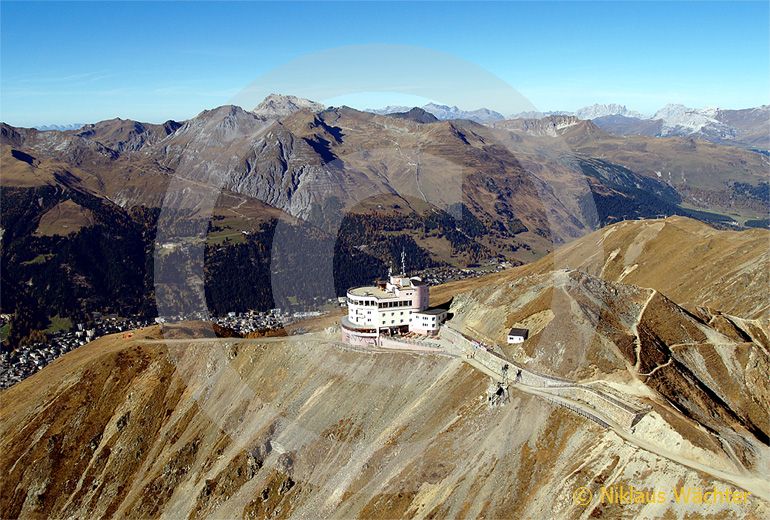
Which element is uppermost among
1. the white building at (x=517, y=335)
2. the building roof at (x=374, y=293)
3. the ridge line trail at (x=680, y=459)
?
the building roof at (x=374, y=293)

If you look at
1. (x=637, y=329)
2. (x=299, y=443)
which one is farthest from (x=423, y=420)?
(x=637, y=329)

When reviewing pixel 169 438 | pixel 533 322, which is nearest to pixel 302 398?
pixel 169 438

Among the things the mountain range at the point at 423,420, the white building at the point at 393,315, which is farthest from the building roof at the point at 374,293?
the mountain range at the point at 423,420

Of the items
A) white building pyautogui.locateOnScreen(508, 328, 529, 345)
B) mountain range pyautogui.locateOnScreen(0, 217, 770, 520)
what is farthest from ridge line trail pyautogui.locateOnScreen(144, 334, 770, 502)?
white building pyautogui.locateOnScreen(508, 328, 529, 345)

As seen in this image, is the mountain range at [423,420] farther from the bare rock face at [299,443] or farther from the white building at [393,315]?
the white building at [393,315]

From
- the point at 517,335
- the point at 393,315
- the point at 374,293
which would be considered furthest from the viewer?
the point at 374,293

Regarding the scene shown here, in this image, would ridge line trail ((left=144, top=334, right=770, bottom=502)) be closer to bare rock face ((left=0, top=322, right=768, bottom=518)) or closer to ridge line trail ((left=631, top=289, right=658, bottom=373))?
bare rock face ((left=0, top=322, right=768, bottom=518))

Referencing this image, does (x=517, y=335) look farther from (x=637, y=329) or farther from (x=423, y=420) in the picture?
(x=423, y=420)

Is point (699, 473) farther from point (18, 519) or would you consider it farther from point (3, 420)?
point (3, 420)

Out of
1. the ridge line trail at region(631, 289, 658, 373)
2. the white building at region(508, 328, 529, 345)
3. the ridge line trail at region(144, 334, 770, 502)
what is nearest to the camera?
the ridge line trail at region(144, 334, 770, 502)
